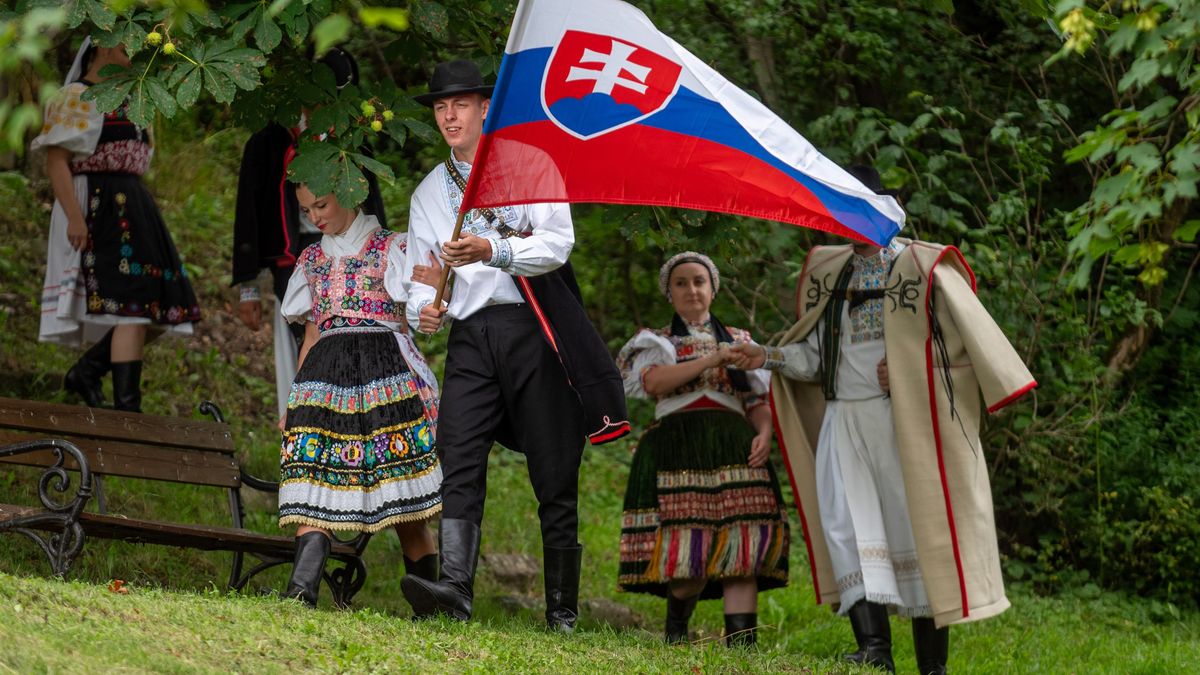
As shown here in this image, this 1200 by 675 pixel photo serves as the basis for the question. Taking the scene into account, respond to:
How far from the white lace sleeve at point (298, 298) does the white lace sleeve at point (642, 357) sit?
1625 millimetres

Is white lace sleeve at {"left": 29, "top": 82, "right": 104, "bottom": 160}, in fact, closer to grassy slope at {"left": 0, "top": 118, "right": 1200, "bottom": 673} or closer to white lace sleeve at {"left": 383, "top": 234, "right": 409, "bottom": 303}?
grassy slope at {"left": 0, "top": 118, "right": 1200, "bottom": 673}

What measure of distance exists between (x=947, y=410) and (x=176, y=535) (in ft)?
10.1

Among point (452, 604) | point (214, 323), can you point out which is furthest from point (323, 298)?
point (214, 323)

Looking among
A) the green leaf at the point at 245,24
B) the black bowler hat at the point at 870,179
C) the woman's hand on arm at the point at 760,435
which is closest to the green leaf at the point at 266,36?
the green leaf at the point at 245,24

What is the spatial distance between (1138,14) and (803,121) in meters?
6.96

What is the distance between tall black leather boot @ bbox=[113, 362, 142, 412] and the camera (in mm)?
7586

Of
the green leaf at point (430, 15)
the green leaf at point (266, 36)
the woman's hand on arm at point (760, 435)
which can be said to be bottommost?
the woman's hand on arm at point (760, 435)

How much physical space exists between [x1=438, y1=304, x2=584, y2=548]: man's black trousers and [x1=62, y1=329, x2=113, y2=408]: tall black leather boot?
10.6 feet

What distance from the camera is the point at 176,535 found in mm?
5785

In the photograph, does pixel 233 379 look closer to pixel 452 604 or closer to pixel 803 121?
pixel 803 121

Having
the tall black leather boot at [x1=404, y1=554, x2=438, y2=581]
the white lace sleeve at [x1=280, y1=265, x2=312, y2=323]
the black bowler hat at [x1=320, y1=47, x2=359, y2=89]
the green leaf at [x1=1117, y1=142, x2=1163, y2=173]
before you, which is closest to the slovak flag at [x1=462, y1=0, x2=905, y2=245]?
the white lace sleeve at [x1=280, y1=265, x2=312, y2=323]

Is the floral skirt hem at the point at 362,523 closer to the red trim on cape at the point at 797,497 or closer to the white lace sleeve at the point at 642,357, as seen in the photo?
the white lace sleeve at the point at 642,357

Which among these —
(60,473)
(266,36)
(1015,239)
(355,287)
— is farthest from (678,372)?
(1015,239)

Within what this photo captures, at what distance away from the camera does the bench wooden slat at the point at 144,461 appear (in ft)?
20.6
